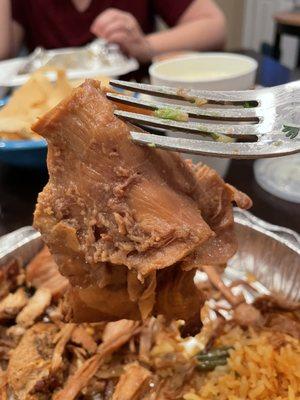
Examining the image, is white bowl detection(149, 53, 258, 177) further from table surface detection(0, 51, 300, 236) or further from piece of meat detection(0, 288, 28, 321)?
piece of meat detection(0, 288, 28, 321)

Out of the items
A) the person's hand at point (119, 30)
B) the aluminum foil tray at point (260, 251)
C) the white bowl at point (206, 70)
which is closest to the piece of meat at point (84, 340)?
the aluminum foil tray at point (260, 251)

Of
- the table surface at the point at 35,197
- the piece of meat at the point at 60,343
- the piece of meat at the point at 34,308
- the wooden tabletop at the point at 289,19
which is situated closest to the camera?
the piece of meat at the point at 60,343

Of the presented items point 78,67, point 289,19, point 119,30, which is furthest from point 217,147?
point 289,19

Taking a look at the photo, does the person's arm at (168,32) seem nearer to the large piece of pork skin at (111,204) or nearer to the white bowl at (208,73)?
the white bowl at (208,73)

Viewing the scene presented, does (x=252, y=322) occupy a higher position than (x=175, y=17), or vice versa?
(x=175, y=17)

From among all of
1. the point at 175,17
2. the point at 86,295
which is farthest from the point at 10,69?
the point at 86,295

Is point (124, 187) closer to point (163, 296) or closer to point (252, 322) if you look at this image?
point (163, 296)
